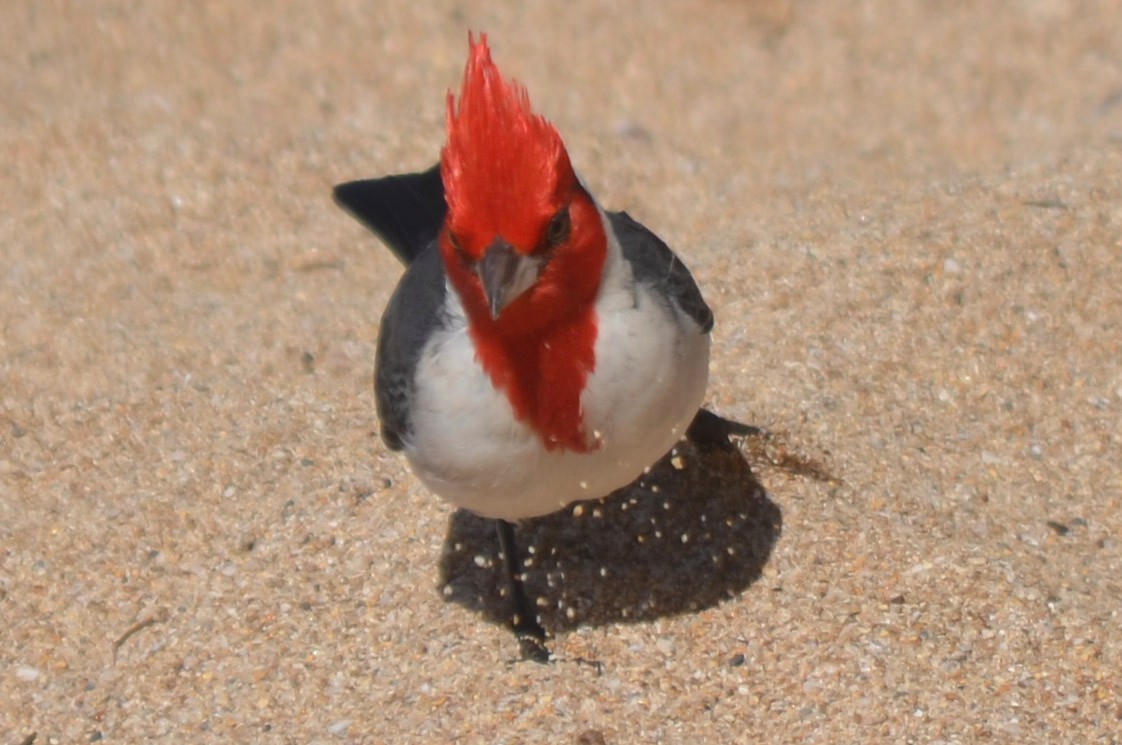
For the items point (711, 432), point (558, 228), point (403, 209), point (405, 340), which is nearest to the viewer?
point (558, 228)

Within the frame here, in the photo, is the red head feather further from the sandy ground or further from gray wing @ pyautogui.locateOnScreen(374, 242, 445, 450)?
the sandy ground

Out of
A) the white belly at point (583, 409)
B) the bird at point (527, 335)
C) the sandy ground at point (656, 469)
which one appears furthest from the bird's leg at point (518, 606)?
the white belly at point (583, 409)

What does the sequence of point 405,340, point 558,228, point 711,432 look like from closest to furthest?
point 558,228
point 405,340
point 711,432

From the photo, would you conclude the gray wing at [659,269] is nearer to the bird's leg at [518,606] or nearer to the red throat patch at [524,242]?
the red throat patch at [524,242]

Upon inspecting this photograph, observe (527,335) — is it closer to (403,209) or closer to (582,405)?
(582,405)

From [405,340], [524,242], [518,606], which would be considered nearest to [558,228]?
[524,242]

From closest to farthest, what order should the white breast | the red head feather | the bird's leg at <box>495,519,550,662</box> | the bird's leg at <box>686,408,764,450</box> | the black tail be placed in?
the red head feather < the white breast < the bird's leg at <box>495,519,550,662</box> < the bird's leg at <box>686,408,764,450</box> < the black tail

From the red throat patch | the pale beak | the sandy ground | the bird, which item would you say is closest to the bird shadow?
the sandy ground

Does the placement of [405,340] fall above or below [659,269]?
below
